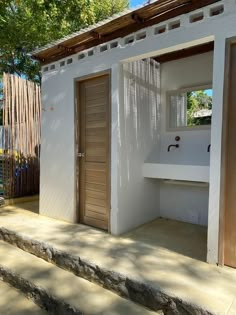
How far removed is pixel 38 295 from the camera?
2566 millimetres

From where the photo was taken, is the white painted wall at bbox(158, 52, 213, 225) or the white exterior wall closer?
the white exterior wall

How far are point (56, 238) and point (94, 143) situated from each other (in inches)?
56.5

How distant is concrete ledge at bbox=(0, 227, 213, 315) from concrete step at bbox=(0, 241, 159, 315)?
0.17 ft

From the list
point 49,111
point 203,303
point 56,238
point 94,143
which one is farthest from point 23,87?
point 203,303

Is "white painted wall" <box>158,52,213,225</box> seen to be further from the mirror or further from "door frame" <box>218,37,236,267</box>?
"door frame" <box>218,37,236,267</box>

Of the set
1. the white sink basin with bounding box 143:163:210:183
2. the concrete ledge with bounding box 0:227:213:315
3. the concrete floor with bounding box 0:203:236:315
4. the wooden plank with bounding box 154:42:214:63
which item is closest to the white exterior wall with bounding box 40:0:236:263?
the concrete floor with bounding box 0:203:236:315

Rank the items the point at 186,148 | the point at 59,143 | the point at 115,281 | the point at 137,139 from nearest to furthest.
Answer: the point at 115,281 < the point at 137,139 < the point at 186,148 < the point at 59,143

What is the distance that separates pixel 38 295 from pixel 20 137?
3.83 metres

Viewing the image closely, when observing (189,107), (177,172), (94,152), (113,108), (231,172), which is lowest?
(177,172)

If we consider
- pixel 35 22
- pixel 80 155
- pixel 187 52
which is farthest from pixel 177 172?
pixel 35 22

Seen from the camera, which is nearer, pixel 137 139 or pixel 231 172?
pixel 231 172

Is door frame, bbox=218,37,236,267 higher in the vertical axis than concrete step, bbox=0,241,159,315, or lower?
higher

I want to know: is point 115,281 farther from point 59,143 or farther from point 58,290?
point 59,143

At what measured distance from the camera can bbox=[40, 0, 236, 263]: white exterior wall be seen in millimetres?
2602
